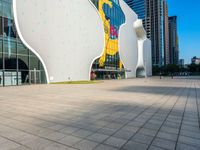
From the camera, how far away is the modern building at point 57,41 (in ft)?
77.8

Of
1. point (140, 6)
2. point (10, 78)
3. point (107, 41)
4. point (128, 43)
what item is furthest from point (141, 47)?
point (140, 6)

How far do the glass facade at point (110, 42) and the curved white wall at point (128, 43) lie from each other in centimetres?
255

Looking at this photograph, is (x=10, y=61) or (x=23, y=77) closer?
(x=10, y=61)

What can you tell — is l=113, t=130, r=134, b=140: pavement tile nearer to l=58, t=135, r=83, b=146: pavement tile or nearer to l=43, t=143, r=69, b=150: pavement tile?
l=58, t=135, r=83, b=146: pavement tile

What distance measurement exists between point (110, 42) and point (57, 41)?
73.1 feet

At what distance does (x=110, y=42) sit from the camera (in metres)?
48.8

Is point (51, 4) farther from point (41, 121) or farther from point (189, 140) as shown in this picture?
point (189, 140)

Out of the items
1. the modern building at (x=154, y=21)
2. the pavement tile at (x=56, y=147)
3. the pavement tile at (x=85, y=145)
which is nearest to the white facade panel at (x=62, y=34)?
the pavement tile at (x=56, y=147)

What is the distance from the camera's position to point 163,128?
521 centimetres

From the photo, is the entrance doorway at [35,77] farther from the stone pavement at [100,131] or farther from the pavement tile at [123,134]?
the pavement tile at [123,134]

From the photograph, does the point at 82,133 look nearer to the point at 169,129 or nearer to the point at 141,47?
the point at 169,129

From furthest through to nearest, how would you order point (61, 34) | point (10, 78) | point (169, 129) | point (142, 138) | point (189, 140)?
point (61, 34), point (10, 78), point (169, 129), point (142, 138), point (189, 140)

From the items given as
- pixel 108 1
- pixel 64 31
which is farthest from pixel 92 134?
pixel 108 1

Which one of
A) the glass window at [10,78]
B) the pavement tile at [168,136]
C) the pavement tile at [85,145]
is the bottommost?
the pavement tile at [168,136]
